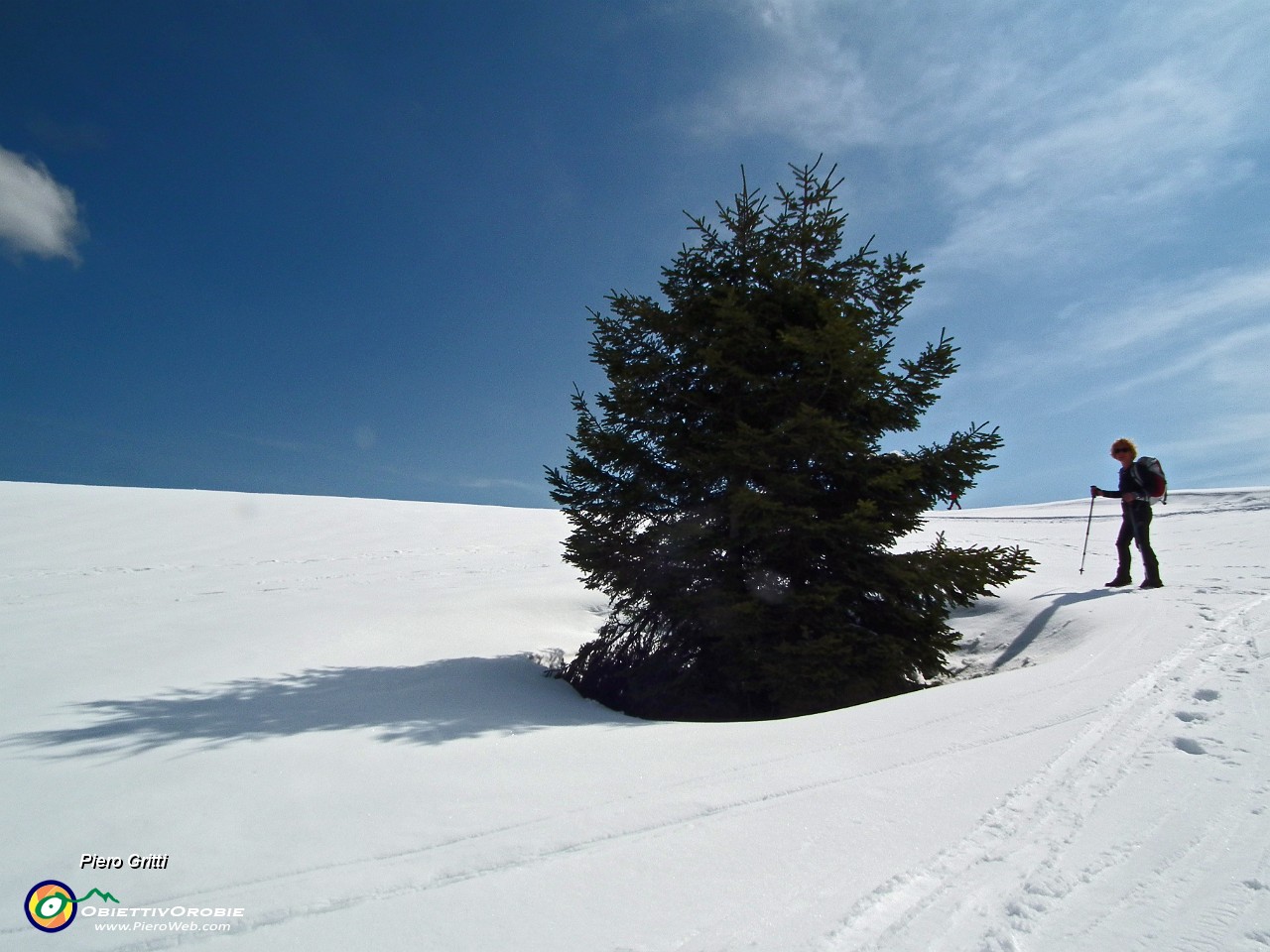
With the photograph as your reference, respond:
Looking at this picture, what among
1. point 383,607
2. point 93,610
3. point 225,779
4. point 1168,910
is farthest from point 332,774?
point 93,610

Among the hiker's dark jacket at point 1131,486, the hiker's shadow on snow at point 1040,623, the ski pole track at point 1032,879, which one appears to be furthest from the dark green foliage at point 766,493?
the hiker's dark jacket at point 1131,486

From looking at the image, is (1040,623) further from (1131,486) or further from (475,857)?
(475,857)

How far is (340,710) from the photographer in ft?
13.8

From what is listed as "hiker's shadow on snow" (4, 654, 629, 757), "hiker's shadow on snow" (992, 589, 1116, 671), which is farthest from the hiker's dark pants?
"hiker's shadow on snow" (4, 654, 629, 757)

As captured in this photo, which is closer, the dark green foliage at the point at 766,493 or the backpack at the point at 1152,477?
the dark green foliage at the point at 766,493

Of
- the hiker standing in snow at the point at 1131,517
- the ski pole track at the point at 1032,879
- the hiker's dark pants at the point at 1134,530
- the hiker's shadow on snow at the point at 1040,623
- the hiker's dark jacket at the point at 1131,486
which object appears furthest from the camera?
the hiker's dark jacket at the point at 1131,486

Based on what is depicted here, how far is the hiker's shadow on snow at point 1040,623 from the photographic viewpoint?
5801 mm

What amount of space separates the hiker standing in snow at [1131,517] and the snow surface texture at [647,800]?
117cm

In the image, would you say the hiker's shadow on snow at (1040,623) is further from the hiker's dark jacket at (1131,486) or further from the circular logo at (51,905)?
the circular logo at (51,905)

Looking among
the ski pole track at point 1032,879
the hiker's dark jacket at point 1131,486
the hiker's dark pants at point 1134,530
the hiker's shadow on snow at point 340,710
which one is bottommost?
the ski pole track at point 1032,879

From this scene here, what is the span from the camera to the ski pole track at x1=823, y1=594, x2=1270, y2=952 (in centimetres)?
156

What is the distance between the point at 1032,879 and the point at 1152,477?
7878 millimetres

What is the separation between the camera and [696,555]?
530 cm

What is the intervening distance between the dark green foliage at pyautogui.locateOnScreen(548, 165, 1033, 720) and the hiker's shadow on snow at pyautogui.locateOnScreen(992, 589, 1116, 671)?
2.51 feet
